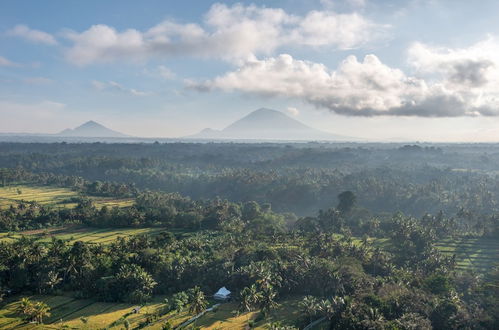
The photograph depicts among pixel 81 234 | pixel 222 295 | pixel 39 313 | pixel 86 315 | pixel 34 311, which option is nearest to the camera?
pixel 34 311

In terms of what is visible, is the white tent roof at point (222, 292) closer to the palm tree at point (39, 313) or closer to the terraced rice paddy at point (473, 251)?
the palm tree at point (39, 313)

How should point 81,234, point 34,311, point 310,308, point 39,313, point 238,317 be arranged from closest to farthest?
point 34,311 < point 39,313 < point 310,308 < point 238,317 < point 81,234

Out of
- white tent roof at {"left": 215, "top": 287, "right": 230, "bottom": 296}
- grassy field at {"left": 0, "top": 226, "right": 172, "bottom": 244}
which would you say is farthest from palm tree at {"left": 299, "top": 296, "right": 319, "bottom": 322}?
grassy field at {"left": 0, "top": 226, "right": 172, "bottom": 244}

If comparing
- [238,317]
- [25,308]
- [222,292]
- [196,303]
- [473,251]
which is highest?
[25,308]

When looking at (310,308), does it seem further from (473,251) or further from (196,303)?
(473,251)

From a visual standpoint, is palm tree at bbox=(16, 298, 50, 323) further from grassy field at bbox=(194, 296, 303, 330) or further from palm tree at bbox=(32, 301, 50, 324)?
grassy field at bbox=(194, 296, 303, 330)

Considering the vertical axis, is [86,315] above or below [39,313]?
below

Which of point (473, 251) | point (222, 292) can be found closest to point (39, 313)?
point (222, 292)
